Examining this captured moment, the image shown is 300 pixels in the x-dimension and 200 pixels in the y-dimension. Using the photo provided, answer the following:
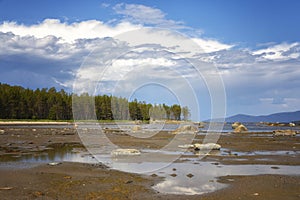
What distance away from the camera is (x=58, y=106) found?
445ft

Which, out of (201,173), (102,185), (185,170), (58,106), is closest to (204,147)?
(185,170)

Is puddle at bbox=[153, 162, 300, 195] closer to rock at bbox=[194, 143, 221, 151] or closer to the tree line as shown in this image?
rock at bbox=[194, 143, 221, 151]

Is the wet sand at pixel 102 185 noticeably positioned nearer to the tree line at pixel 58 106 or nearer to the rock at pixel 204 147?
the rock at pixel 204 147

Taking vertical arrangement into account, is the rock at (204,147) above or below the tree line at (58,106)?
below

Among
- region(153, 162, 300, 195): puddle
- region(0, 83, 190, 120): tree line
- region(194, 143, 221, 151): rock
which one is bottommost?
region(153, 162, 300, 195): puddle

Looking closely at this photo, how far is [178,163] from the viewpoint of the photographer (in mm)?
19078

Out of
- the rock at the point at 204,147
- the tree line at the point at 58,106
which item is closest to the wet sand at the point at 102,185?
the rock at the point at 204,147

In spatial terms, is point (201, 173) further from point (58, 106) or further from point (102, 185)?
point (58, 106)

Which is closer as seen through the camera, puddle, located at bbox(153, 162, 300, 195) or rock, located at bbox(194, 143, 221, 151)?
puddle, located at bbox(153, 162, 300, 195)

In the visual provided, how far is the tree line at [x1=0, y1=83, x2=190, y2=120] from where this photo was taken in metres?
118

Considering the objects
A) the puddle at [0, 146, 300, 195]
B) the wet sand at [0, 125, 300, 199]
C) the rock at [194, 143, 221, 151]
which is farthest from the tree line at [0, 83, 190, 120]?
the wet sand at [0, 125, 300, 199]

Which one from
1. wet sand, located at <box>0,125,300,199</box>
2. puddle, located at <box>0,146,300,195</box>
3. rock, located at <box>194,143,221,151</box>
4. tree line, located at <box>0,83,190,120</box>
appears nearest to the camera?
wet sand, located at <box>0,125,300,199</box>

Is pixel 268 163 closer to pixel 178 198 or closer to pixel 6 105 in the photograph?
pixel 178 198

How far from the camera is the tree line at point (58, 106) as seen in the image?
118m
